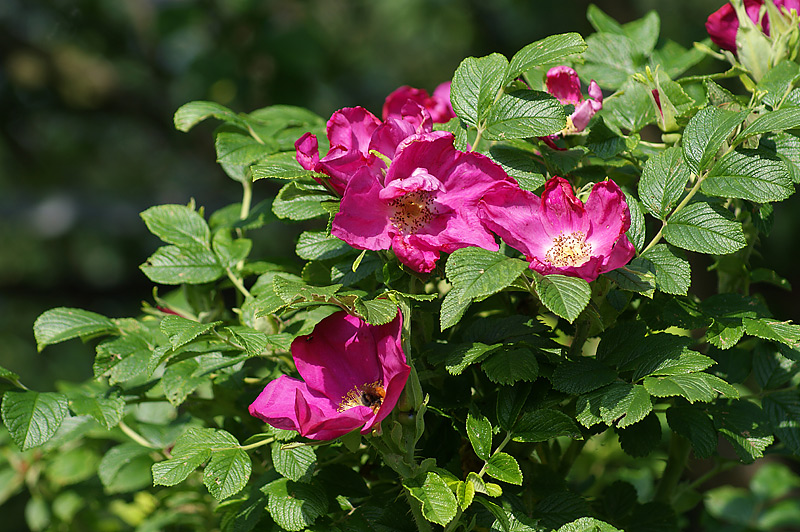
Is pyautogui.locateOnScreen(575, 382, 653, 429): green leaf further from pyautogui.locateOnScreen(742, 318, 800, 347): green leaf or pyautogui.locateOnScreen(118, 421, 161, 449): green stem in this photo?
pyautogui.locateOnScreen(118, 421, 161, 449): green stem

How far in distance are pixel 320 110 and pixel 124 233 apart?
117 cm

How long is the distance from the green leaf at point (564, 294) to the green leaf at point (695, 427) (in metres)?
0.19

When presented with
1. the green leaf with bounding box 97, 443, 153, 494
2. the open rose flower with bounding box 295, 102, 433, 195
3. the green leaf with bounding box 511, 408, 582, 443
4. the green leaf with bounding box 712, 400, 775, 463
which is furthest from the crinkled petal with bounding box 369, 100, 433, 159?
the green leaf with bounding box 97, 443, 153, 494

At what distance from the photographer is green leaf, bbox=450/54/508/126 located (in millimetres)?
577

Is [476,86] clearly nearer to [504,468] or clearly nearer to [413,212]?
[413,212]

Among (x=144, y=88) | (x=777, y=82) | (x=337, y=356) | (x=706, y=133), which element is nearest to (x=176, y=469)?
(x=337, y=356)

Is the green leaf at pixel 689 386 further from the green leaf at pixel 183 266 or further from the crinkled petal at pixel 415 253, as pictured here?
the green leaf at pixel 183 266

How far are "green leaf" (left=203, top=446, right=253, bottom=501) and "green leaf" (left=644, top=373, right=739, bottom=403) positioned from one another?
28cm

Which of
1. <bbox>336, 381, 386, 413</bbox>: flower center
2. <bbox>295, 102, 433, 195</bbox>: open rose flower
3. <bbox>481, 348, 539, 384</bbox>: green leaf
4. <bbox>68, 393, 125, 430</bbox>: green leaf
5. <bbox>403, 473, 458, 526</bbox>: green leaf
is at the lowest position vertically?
<bbox>68, 393, 125, 430</bbox>: green leaf

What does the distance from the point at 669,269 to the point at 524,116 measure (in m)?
0.15

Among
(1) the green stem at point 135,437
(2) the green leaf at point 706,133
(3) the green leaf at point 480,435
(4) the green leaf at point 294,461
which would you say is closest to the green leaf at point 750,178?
(2) the green leaf at point 706,133

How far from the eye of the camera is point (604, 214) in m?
0.52

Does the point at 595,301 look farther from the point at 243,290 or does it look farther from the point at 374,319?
the point at 243,290

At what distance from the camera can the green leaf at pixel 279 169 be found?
1.73ft
